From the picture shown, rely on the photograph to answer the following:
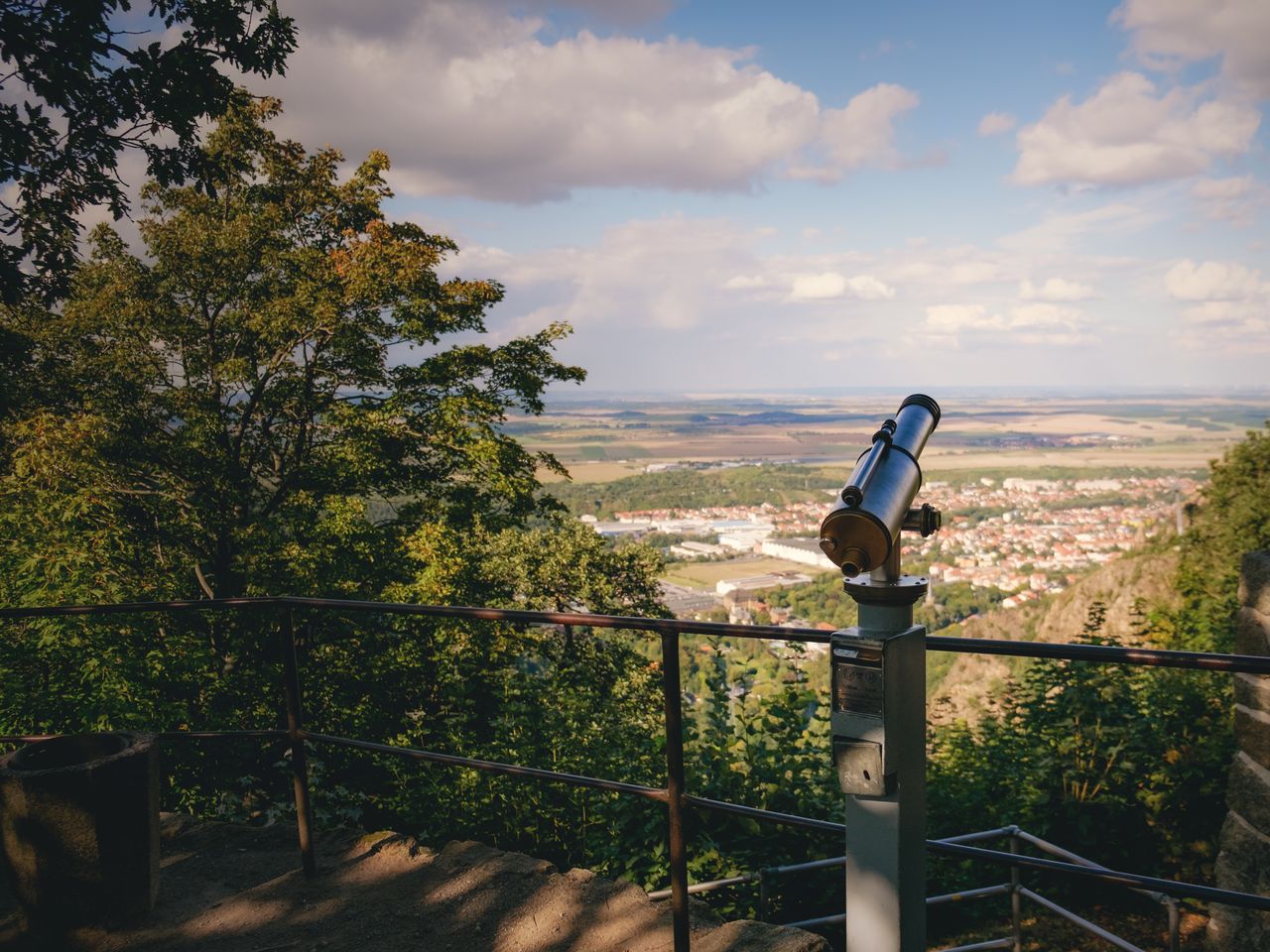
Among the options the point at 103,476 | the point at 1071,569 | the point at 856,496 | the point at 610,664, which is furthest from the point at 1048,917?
the point at 1071,569

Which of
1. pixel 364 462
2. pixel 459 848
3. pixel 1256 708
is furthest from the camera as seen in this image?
pixel 364 462

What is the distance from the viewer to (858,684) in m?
1.82

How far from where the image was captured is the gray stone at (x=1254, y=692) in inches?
169

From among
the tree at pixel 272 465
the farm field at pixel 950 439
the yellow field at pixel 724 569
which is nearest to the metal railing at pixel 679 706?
the tree at pixel 272 465

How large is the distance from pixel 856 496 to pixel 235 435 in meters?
13.2

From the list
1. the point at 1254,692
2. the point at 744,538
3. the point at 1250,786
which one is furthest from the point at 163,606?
the point at 744,538

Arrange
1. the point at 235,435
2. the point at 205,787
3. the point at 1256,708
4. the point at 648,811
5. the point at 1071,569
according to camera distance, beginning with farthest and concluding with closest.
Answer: the point at 1071,569 → the point at 235,435 → the point at 205,787 → the point at 648,811 → the point at 1256,708

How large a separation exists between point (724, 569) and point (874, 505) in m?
39.2

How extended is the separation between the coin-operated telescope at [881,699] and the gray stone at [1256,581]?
10.9ft

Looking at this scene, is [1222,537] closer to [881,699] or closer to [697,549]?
[881,699]

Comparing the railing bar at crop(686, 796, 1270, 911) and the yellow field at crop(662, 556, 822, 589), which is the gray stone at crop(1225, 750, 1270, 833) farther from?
the yellow field at crop(662, 556, 822, 589)

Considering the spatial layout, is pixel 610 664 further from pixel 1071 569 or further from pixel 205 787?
pixel 1071 569

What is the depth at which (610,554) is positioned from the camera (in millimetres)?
15695

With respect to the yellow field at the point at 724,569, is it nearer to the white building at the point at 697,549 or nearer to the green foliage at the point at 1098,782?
the white building at the point at 697,549
